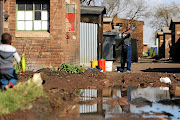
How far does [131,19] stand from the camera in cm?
6200

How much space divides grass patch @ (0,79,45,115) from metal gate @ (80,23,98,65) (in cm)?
1398

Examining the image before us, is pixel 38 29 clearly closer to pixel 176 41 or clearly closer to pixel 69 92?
pixel 69 92

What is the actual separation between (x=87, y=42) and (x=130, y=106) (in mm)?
14616

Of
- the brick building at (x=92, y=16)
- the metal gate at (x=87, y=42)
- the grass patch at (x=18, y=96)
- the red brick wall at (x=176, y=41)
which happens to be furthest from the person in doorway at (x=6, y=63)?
the red brick wall at (x=176, y=41)

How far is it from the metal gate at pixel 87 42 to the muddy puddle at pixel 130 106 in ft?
40.9

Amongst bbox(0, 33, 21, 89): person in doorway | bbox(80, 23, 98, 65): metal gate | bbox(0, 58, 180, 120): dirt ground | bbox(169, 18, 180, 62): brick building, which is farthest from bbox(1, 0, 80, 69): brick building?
bbox(169, 18, 180, 62): brick building

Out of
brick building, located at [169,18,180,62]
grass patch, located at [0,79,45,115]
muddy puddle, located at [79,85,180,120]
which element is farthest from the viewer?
brick building, located at [169,18,180,62]

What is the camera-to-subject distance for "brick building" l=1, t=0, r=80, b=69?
12992 millimetres

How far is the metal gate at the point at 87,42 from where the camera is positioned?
20.2 m

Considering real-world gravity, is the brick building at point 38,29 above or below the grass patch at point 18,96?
above

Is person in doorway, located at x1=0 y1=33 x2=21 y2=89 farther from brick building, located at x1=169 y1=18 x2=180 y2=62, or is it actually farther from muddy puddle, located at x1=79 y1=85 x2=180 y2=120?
brick building, located at x1=169 y1=18 x2=180 y2=62

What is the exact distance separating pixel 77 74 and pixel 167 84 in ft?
11.0

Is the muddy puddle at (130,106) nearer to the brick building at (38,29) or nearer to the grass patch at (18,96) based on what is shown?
the grass patch at (18,96)

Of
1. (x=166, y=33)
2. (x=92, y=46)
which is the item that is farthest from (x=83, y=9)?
(x=166, y=33)
